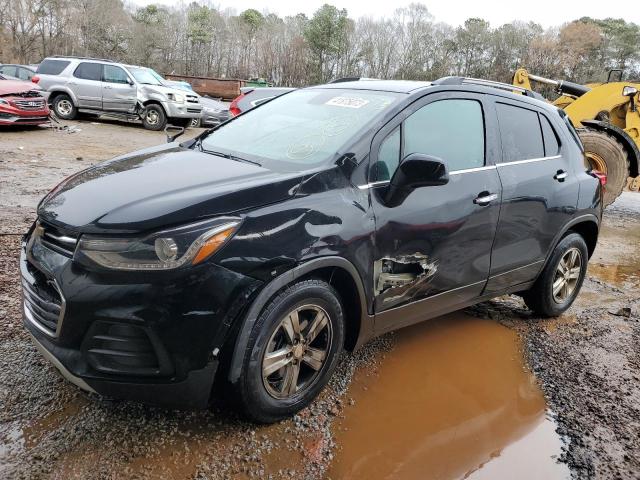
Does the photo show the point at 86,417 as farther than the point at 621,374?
No

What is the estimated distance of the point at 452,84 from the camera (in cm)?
350

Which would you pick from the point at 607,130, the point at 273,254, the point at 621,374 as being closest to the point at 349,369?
the point at 273,254

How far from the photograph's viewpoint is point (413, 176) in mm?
2832

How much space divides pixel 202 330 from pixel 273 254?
0.46 meters

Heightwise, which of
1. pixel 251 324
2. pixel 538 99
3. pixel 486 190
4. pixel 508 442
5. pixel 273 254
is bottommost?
pixel 508 442

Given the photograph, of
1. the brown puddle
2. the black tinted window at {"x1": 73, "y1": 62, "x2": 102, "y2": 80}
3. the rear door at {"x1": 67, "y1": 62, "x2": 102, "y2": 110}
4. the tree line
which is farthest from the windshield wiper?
the tree line

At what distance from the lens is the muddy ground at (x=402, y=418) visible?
96.3 inches

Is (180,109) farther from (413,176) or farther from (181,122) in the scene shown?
(413,176)

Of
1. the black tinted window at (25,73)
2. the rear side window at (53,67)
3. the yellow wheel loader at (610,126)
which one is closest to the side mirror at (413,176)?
the yellow wheel loader at (610,126)

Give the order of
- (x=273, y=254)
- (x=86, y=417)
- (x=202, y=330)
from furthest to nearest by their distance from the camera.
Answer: (x=86, y=417) → (x=273, y=254) → (x=202, y=330)

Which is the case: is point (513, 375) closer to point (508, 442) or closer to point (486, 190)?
point (508, 442)

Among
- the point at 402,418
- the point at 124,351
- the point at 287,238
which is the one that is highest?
the point at 287,238

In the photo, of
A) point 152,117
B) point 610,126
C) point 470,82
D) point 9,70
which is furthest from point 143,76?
point 470,82

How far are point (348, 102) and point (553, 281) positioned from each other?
2296 mm
